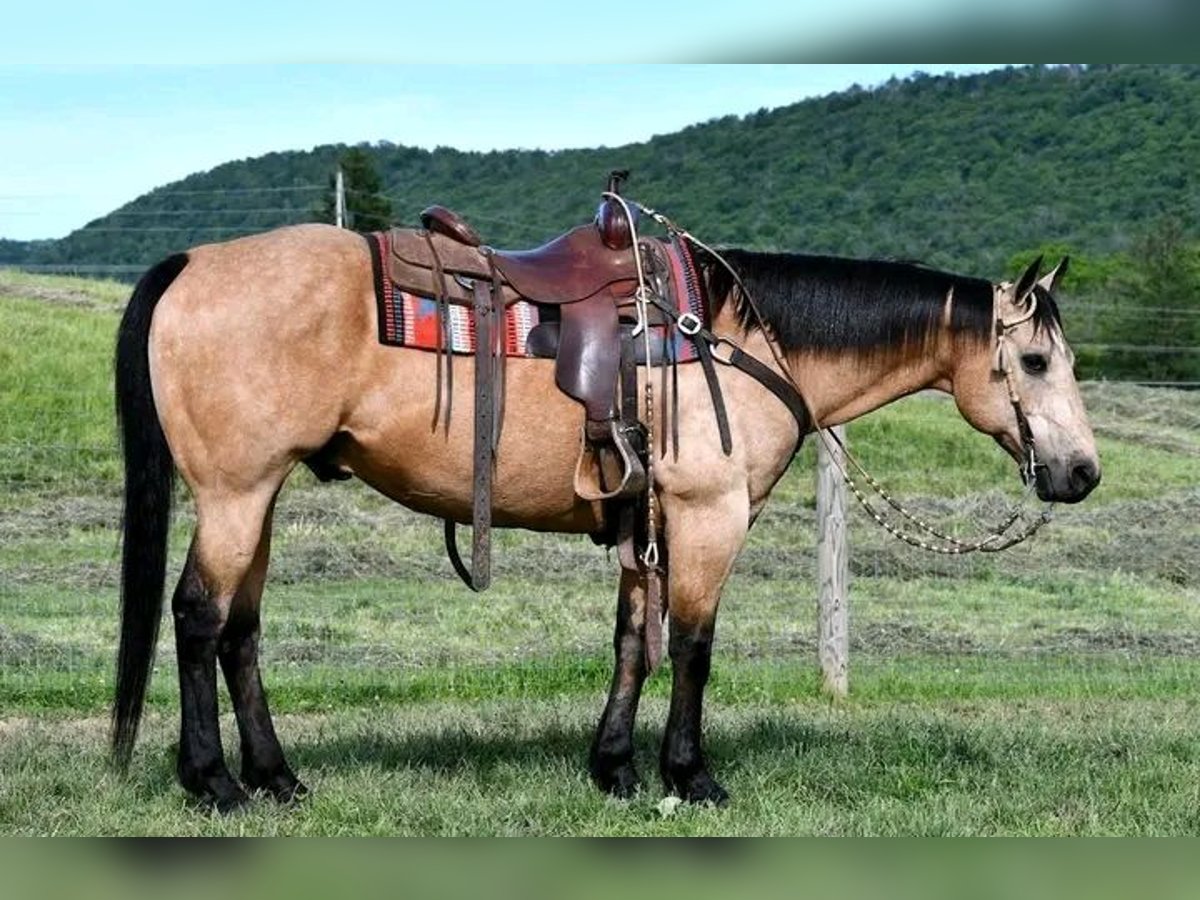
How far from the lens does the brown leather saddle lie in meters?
5.34

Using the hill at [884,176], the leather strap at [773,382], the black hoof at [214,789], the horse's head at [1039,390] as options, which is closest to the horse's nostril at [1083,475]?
the horse's head at [1039,390]

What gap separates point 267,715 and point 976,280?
10.8 ft

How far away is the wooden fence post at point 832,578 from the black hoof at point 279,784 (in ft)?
12.2

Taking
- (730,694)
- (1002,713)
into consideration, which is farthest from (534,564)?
(1002,713)

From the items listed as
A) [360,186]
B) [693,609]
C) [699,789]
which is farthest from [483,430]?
[360,186]

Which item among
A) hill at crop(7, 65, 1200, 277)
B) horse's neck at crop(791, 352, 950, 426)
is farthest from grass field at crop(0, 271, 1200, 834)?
hill at crop(7, 65, 1200, 277)

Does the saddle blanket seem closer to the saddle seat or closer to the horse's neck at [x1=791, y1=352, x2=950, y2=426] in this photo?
the saddle seat

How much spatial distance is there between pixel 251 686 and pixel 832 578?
3964mm

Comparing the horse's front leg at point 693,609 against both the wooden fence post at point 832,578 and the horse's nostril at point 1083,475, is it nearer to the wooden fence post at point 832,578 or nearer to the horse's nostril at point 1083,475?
the horse's nostril at point 1083,475

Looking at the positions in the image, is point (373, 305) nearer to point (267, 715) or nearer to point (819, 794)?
point (267, 715)

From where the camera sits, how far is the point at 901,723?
7.04m

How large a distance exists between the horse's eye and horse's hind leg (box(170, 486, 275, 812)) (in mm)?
2941

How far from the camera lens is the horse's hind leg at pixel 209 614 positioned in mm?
5145

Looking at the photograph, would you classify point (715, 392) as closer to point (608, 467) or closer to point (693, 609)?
point (608, 467)
